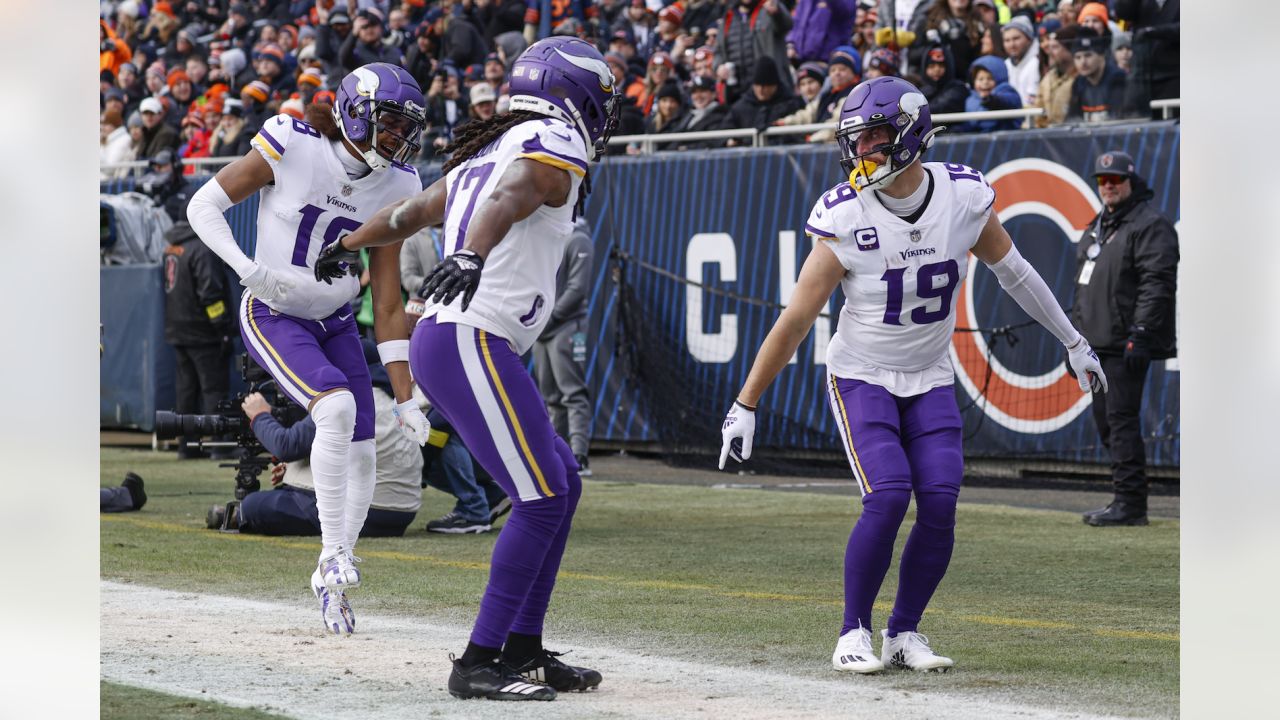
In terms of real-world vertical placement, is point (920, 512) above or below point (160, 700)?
above

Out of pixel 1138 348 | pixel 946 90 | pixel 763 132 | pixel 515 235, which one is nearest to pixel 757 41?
pixel 763 132

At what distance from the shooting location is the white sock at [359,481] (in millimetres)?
7098

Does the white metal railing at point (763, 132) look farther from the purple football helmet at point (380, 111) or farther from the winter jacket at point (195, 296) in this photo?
the purple football helmet at point (380, 111)

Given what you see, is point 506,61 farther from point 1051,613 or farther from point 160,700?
point 160,700

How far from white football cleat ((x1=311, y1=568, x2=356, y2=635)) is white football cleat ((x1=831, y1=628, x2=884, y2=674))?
1.87 metres

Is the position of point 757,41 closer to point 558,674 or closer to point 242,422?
point 242,422

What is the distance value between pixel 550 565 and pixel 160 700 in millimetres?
1222

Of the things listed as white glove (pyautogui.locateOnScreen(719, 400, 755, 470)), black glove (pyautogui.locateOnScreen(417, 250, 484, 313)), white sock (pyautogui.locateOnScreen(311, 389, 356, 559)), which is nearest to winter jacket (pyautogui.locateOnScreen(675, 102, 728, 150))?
white sock (pyautogui.locateOnScreen(311, 389, 356, 559))

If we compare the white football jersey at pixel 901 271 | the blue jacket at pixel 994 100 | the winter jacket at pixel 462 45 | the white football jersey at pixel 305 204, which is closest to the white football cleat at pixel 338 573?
the white football jersey at pixel 305 204

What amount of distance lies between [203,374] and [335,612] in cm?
914

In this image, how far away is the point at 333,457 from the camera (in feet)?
22.6
